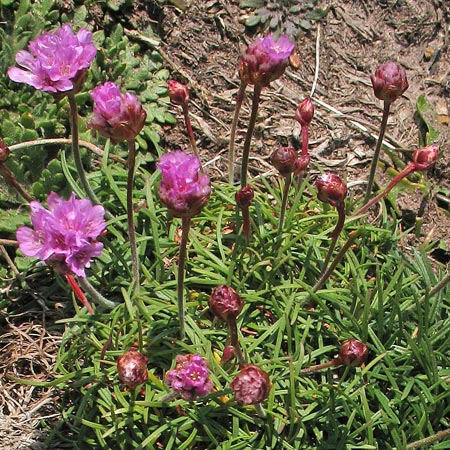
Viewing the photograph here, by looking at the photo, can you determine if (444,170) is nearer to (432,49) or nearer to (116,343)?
(432,49)

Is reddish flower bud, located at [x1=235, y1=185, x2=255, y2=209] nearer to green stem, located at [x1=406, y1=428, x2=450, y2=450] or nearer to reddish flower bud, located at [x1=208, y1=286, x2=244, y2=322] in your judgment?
reddish flower bud, located at [x1=208, y1=286, x2=244, y2=322]

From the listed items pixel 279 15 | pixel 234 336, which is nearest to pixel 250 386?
pixel 234 336

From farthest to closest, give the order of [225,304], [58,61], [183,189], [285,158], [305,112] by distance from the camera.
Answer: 1. [305,112]
2. [285,158]
3. [58,61]
4. [225,304]
5. [183,189]

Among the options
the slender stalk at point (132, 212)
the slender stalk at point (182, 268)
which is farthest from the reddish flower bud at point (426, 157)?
the slender stalk at point (132, 212)

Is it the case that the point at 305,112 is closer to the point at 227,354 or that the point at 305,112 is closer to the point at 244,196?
the point at 244,196

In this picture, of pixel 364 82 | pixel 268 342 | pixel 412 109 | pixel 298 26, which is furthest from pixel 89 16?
pixel 268 342

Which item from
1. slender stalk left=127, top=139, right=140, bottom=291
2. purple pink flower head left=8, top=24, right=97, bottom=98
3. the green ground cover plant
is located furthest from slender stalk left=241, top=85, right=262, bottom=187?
purple pink flower head left=8, top=24, right=97, bottom=98
